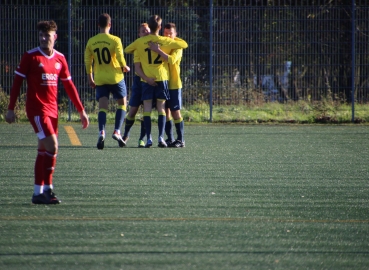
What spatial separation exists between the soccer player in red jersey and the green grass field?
0.27 m

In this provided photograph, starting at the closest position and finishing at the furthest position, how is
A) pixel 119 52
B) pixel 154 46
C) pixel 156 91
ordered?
pixel 119 52
pixel 154 46
pixel 156 91

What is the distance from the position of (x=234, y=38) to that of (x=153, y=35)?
249 inches

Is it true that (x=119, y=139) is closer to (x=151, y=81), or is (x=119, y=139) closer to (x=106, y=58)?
(x=151, y=81)

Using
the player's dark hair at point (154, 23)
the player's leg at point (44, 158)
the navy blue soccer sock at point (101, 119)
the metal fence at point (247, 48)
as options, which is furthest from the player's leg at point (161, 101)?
the metal fence at point (247, 48)

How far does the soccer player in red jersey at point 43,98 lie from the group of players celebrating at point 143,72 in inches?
181

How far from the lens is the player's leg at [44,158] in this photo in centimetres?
683

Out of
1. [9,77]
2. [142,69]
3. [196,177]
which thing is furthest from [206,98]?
[196,177]

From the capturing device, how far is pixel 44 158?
22.8 feet

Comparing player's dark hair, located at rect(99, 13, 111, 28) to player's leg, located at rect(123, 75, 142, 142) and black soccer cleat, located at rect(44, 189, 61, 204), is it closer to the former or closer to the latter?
player's leg, located at rect(123, 75, 142, 142)

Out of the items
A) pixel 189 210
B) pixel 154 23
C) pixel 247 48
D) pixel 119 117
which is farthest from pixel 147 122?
pixel 247 48

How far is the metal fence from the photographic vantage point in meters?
17.9

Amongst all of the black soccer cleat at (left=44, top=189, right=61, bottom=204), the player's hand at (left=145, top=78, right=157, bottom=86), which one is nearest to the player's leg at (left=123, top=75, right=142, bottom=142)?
the player's hand at (left=145, top=78, right=157, bottom=86)

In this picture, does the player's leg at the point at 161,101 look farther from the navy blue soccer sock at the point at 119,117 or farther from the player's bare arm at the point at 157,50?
the navy blue soccer sock at the point at 119,117

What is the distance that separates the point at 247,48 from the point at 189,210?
1204cm
